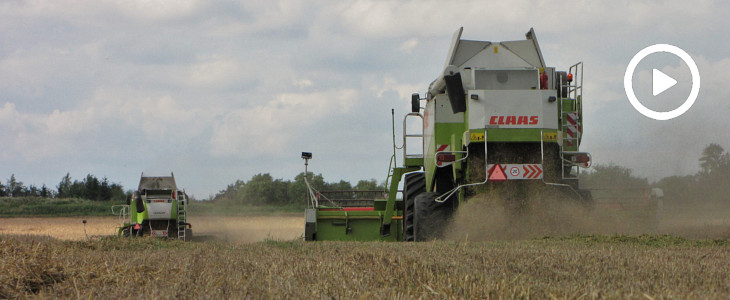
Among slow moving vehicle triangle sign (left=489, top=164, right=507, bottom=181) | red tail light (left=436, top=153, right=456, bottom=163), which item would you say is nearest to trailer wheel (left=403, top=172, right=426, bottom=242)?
red tail light (left=436, top=153, right=456, bottom=163)

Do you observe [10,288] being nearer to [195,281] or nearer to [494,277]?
[195,281]

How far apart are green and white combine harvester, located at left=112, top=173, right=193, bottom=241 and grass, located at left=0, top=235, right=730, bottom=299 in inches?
490

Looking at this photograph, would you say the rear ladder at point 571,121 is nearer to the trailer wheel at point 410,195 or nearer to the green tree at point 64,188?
the trailer wheel at point 410,195

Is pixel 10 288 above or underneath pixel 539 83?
underneath

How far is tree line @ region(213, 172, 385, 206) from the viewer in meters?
28.3

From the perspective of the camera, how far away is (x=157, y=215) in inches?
795

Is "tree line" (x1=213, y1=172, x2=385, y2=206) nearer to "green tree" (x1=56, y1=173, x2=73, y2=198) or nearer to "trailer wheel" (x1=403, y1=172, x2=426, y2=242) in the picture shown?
"trailer wheel" (x1=403, y1=172, x2=426, y2=242)

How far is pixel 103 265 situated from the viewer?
639 centimetres

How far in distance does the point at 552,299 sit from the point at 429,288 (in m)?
0.72

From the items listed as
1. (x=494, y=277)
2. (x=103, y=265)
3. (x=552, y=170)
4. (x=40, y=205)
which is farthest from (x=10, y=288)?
(x=40, y=205)

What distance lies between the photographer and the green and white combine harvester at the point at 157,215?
66.1 feet

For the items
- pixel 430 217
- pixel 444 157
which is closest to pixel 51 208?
pixel 430 217

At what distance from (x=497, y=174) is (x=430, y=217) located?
1521 millimetres

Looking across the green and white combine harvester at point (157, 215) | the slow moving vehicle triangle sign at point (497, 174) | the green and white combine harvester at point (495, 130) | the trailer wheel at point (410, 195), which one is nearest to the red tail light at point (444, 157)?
the green and white combine harvester at point (495, 130)
